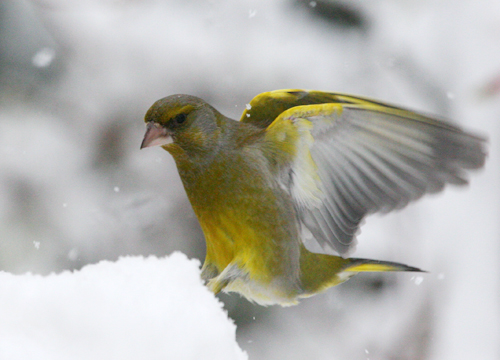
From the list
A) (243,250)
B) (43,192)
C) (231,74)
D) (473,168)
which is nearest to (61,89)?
(43,192)

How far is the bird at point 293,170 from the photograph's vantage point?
2.26 ft

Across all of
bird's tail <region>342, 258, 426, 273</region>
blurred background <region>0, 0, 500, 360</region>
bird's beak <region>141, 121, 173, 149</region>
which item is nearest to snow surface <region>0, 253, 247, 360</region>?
bird's beak <region>141, 121, 173, 149</region>

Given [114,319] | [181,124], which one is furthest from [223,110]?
[114,319]

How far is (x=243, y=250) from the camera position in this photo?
0.80m

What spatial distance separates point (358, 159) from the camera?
29.5 inches

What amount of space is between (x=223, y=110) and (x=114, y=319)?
37.1 inches

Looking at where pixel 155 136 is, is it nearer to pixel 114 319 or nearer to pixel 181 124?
pixel 181 124

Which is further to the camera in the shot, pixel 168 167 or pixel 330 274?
pixel 168 167

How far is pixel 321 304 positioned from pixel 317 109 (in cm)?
97

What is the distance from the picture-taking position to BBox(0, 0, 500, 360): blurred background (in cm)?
137

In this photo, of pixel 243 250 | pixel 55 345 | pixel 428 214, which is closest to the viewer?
pixel 55 345

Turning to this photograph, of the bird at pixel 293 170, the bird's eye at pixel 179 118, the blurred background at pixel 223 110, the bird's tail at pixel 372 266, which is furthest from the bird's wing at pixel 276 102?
the blurred background at pixel 223 110

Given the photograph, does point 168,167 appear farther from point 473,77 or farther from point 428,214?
point 473,77

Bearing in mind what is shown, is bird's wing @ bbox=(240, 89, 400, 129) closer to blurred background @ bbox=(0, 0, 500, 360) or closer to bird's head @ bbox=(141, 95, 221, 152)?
bird's head @ bbox=(141, 95, 221, 152)
